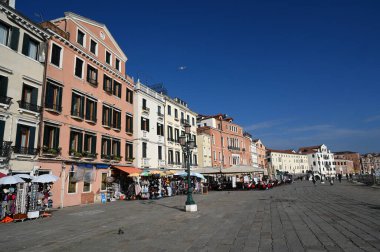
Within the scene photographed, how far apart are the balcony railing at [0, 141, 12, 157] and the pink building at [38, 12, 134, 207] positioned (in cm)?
230

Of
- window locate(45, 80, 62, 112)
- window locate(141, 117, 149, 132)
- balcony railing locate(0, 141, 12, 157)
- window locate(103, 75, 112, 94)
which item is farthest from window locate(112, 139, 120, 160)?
balcony railing locate(0, 141, 12, 157)

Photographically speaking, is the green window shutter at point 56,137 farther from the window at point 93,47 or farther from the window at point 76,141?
the window at point 93,47

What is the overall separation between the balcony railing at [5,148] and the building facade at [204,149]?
32964mm

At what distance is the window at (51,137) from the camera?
18.9 metres

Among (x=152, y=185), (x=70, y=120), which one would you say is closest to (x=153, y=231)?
(x=70, y=120)

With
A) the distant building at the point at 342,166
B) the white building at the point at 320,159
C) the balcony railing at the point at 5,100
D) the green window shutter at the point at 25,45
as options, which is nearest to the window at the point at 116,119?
the green window shutter at the point at 25,45

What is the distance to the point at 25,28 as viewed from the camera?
18.0m

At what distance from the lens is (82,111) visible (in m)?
22.5

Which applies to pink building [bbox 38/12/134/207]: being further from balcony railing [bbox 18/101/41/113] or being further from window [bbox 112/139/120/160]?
balcony railing [bbox 18/101/41/113]

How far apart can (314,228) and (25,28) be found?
19916 millimetres

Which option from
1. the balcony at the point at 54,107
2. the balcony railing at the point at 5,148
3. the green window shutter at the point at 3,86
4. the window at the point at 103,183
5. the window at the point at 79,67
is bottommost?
the window at the point at 103,183

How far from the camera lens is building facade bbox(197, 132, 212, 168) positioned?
152 feet

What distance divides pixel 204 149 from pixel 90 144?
2647 centimetres

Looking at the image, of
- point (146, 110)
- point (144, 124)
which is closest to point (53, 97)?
point (144, 124)
